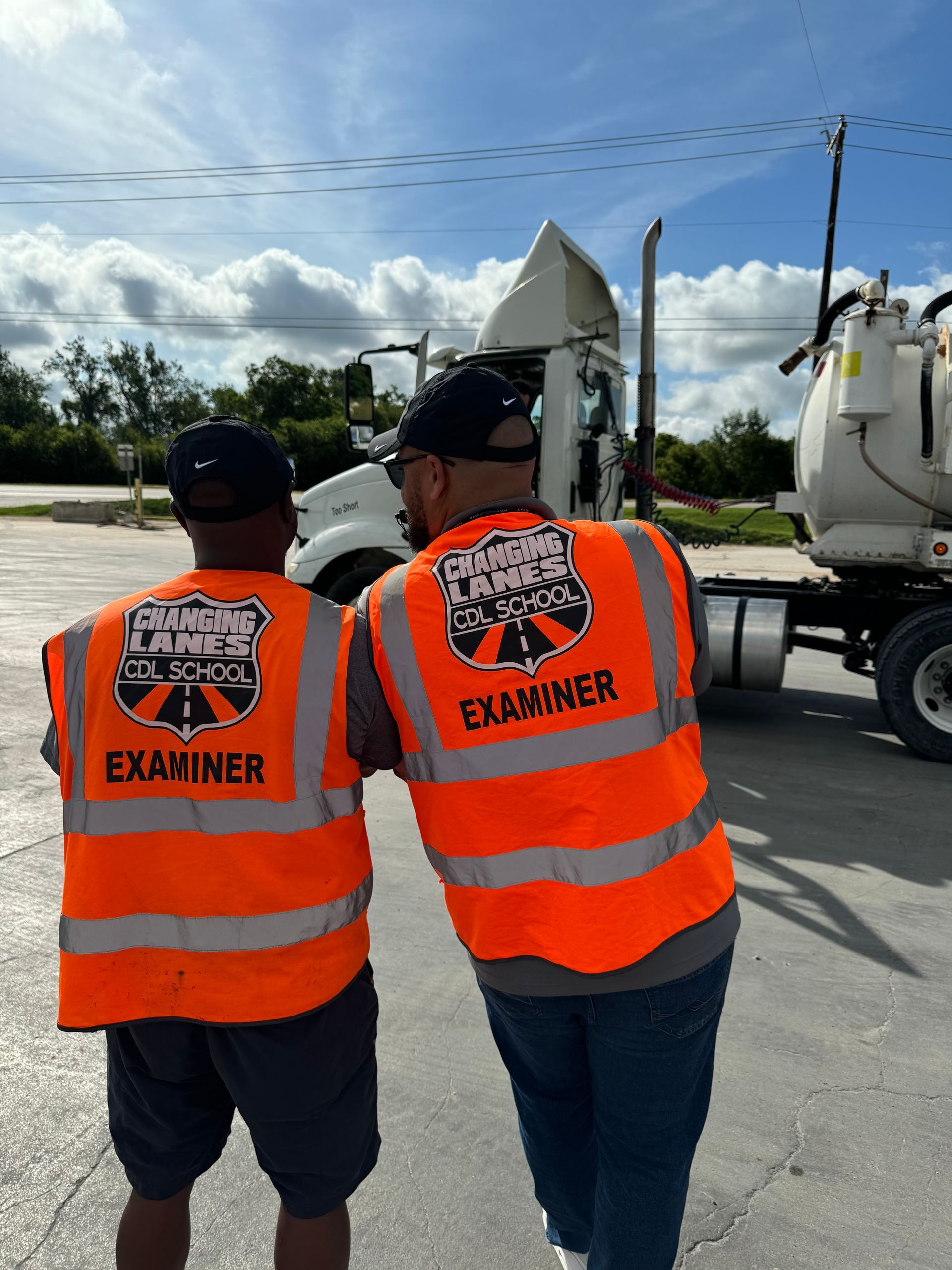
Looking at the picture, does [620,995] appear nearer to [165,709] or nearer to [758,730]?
[165,709]

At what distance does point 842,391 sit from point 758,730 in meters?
2.51

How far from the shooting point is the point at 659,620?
147 centimetres

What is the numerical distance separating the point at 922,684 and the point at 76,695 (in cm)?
558

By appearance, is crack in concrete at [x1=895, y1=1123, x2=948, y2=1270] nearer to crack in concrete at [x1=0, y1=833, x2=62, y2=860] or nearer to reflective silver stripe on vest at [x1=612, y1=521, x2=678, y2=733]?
reflective silver stripe on vest at [x1=612, y1=521, x2=678, y2=733]

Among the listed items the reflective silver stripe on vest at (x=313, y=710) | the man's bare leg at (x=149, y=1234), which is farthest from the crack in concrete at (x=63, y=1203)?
the reflective silver stripe on vest at (x=313, y=710)

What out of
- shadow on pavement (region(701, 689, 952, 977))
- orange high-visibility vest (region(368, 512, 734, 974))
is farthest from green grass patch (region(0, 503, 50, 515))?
orange high-visibility vest (region(368, 512, 734, 974))

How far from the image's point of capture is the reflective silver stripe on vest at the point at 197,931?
57.7 inches

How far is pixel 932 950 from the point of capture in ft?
10.7

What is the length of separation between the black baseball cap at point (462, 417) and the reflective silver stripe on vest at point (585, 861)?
2.38 feet

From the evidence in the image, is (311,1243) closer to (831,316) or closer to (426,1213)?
(426,1213)

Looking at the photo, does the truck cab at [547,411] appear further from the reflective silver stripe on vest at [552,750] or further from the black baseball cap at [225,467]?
the reflective silver stripe on vest at [552,750]

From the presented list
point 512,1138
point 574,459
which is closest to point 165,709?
point 512,1138

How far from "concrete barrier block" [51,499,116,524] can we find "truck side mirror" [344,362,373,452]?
25.8m

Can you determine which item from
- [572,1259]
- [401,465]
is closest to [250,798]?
[401,465]
